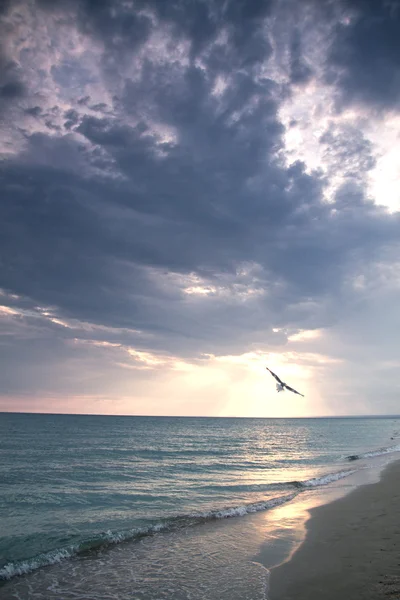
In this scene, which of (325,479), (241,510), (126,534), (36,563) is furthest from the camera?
(325,479)

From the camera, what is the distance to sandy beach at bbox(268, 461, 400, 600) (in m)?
9.20

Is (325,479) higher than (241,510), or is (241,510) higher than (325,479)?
(241,510)

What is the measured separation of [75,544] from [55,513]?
5.41 meters

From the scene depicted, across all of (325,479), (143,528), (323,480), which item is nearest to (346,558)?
(143,528)

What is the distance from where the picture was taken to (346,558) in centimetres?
1149

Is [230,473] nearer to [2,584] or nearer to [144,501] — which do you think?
[144,501]

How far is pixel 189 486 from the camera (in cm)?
2569

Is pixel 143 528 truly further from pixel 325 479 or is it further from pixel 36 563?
pixel 325 479

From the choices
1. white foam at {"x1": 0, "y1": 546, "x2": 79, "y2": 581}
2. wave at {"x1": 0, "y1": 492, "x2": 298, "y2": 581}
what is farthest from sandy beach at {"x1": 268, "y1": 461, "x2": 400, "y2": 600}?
white foam at {"x1": 0, "y1": 546, "x2": 79, "y2": 581}

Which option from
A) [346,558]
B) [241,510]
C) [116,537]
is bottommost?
[116,537]

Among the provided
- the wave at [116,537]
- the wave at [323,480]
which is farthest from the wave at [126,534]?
the wave at [323,480]

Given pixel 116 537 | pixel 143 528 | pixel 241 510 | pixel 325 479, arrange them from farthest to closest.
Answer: pixel 325 479 < pixel 241 510 < pixel 143 528 < pixel 116 537

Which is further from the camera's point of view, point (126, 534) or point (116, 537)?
point (126, 534)

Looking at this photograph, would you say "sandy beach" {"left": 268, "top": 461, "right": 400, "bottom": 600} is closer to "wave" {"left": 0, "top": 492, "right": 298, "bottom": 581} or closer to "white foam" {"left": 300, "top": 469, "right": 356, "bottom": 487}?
"wave" {"left": 0, "top": 492, "right": 298, "bottom": 581}
